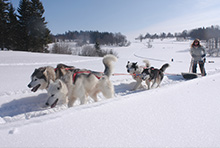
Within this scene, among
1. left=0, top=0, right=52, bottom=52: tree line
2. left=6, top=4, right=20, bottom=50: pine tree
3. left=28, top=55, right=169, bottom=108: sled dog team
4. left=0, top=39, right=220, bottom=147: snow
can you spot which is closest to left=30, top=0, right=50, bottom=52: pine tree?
left=0, top=0, right=52, bottom=52: tree line

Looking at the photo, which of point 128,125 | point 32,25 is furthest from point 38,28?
point 128,125

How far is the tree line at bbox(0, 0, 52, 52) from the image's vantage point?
66.0 ft

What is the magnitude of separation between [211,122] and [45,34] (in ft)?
77.8

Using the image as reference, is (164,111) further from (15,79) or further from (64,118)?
(15,79)

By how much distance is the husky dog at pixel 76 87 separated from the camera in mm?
2910

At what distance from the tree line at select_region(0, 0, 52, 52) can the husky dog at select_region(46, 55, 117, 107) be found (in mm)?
21060

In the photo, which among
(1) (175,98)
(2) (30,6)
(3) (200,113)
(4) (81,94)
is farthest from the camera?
(2) (30,6)

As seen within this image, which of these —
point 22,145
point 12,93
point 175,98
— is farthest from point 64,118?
point 12,93

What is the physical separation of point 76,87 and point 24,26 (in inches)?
877

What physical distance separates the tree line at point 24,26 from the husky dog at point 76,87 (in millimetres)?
21060

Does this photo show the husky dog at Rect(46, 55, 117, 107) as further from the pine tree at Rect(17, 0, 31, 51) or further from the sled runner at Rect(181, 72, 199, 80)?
the pine tree at Rect(17, 0, 31, 51)

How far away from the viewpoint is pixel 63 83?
9.85 feet

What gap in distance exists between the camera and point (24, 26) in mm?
20609

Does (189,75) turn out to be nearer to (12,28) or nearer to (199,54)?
(199,54)
